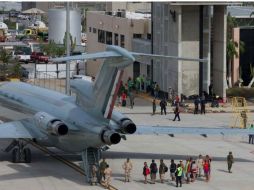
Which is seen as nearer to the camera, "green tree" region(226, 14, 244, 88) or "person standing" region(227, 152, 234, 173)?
"person standing" region(227, 152, 234, 173)

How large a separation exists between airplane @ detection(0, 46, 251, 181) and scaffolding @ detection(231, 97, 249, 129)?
14.9 meters

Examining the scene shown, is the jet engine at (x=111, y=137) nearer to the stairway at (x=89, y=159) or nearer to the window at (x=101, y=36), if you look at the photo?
the stairway at (x=89, y=159)

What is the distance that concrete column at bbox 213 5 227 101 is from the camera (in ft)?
202

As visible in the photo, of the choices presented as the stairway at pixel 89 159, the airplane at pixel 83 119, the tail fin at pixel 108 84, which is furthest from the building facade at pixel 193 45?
the stairway at pixel 89 159

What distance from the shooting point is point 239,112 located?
5547cm

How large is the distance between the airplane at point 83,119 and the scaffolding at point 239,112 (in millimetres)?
14871

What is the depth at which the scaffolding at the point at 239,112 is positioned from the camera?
162 ft

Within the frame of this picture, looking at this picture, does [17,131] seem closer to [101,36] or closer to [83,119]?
[83,119]

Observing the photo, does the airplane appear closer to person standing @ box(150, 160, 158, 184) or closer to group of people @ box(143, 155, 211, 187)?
person standing @ box(150, 160, 158, 184)

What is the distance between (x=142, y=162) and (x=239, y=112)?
18948 millimetres

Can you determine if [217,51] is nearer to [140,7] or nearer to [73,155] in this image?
[73,155]

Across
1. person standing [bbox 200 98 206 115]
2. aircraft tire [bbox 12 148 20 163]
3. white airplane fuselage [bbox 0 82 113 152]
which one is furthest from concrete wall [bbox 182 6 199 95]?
aircraft tire [bbox 12 148 20 163]

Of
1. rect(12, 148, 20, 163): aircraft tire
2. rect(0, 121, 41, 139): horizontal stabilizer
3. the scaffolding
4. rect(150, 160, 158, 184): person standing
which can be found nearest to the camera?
rect(150, 160, 158, 184): person standing

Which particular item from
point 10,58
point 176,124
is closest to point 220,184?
point 176,124
